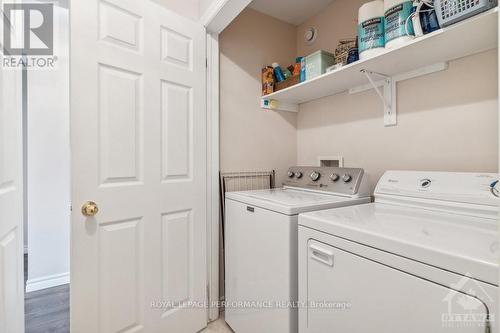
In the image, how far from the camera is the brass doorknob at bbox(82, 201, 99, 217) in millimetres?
1164

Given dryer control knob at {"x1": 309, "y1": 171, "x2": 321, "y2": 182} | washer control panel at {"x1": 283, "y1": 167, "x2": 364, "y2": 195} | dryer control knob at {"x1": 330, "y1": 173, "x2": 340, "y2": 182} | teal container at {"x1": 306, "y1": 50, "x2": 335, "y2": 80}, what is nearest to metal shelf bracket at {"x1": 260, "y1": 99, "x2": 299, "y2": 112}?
teal container at {"x1": 306, "y1": 50, "x2": 335, "y2": 80}

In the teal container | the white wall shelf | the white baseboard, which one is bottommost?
the white baseboard

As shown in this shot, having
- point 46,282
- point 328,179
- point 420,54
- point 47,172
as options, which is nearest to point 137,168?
A: point 328,179

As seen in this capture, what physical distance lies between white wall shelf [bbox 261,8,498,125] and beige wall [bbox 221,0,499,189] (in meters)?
0.08

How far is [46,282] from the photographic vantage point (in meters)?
2.14

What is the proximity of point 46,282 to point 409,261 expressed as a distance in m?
2.82

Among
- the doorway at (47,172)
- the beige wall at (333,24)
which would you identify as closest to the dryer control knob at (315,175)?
the beige wall at (333,24)

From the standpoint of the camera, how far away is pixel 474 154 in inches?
47.0

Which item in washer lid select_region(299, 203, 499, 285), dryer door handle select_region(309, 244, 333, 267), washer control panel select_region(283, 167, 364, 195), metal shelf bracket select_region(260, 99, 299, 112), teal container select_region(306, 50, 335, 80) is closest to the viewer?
washer lid select_region(299, 203, 499, 285)

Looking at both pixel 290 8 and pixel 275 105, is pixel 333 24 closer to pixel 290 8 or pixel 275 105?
pixel 290 8

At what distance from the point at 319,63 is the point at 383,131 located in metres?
0.62

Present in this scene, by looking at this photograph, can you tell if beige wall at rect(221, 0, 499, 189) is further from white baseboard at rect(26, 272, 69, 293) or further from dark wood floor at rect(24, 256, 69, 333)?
white baseboard at rect(26, 272, 69, 293)

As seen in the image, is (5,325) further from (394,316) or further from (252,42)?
(252,42)

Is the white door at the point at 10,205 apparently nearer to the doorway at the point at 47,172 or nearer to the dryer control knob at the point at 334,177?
the doorway at the point at 47,172
